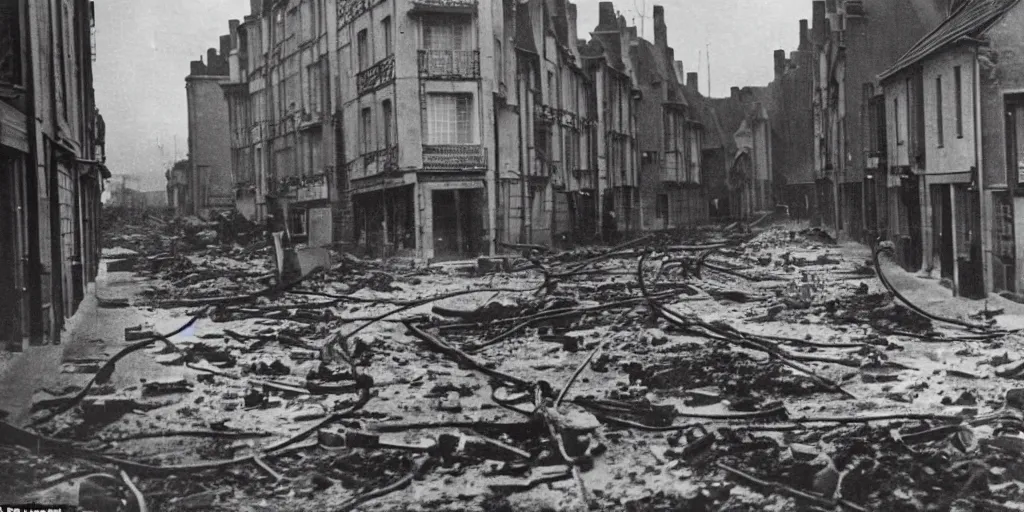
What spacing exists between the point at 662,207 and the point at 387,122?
26.8 metres

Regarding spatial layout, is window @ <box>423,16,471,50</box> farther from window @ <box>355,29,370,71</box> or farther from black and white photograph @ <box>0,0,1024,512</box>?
window @ <box>355,29,370,71</box>

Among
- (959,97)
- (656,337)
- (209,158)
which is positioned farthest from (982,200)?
(209,158)

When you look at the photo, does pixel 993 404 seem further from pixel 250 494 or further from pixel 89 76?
pixel 89 76

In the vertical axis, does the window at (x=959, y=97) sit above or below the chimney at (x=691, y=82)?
below

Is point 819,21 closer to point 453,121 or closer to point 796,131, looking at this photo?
point 796,131

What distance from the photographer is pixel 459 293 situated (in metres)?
14.9

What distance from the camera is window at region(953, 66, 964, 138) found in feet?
55.5

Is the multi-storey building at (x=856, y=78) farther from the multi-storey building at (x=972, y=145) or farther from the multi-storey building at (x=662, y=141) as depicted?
the multi-storey building at (x=662, y=141)

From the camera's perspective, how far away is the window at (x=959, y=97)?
55.5 feet

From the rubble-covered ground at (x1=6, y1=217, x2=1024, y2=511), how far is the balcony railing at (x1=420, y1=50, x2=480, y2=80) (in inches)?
493

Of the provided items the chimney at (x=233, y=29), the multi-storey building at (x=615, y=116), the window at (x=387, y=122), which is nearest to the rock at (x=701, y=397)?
the chimney at (x=233, y=29)

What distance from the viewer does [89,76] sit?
62.6 feet

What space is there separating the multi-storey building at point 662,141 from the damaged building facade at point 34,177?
3858cm

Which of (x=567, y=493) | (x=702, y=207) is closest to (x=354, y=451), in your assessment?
(x=567, y=493)
